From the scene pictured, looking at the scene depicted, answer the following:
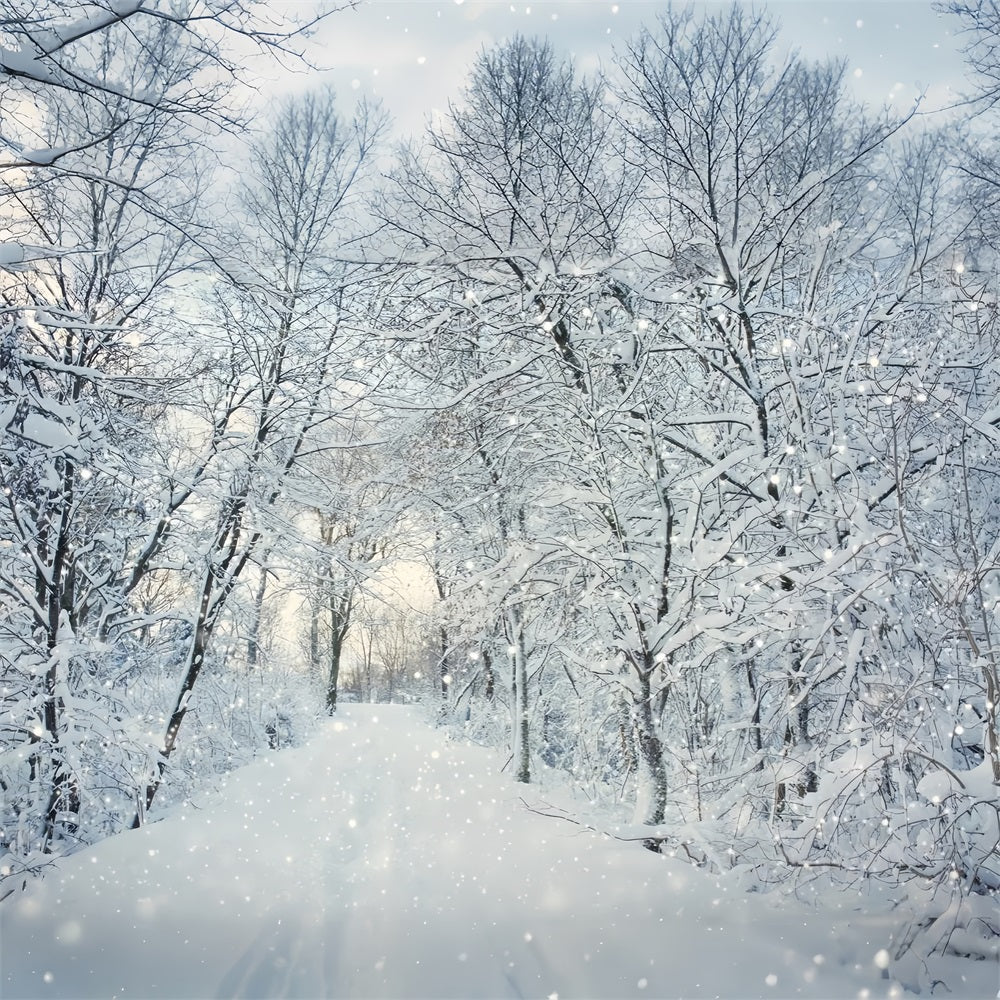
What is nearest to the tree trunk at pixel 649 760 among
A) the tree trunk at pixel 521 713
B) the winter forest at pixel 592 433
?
the winter forest at pixel 592 433

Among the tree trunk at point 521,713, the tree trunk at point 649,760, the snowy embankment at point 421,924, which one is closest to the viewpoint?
the snowy embankment at point 421,924

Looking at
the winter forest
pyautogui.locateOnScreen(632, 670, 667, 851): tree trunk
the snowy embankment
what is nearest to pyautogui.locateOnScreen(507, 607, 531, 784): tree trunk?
the winter forest

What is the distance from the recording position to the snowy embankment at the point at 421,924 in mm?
2959

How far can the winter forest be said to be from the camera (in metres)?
3.36

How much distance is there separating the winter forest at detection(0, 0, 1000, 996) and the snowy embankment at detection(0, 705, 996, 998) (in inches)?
10.5

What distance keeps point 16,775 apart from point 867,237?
10.4 metres

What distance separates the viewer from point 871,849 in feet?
9.41

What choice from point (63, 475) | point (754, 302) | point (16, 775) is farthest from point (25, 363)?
point (754, 302)

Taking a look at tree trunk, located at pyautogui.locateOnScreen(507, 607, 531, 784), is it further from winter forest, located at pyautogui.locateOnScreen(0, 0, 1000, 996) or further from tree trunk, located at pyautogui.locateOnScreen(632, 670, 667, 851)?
tree trunk, located at pyautogui.locateOnScreen(632, 670, 667, 851)

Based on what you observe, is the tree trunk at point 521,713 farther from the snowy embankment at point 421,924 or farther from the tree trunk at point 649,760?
the tree trunk at point 649,760

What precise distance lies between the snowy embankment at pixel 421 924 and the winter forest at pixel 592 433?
0.27 m

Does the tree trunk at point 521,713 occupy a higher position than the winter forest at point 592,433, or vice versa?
the winter forest at point 592,433

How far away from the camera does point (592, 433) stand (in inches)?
209

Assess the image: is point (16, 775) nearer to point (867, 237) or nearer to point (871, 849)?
point (871, 849)
